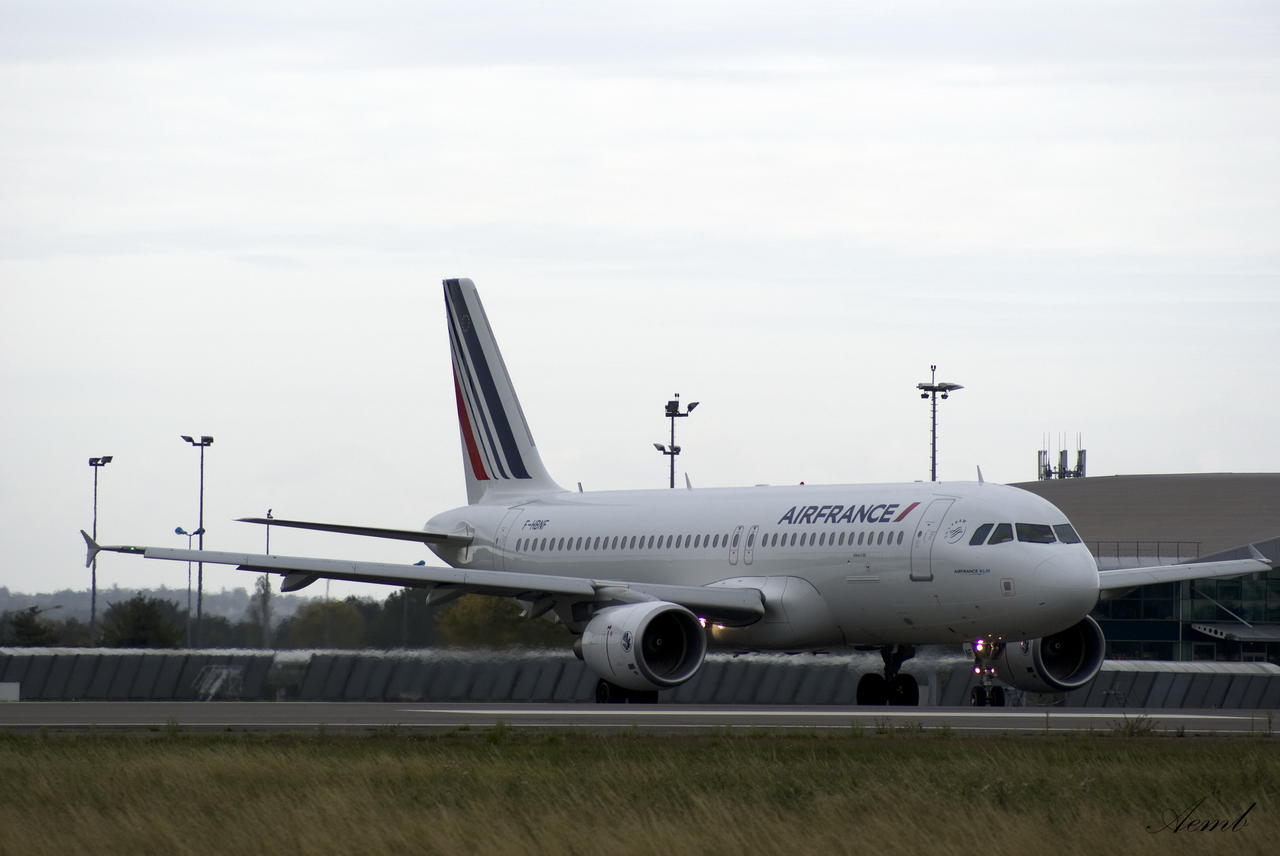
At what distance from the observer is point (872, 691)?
111ft

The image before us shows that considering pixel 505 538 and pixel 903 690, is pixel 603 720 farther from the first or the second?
pixel 505 538

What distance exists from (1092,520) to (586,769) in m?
71.0

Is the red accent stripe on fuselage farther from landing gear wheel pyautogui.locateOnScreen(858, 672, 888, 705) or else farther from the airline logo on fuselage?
landing gear wheel pyautogui.locateOnScreen(858, 672, 888, 705)

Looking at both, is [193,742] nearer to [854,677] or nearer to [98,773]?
[98,773]

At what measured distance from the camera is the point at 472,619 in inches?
1687

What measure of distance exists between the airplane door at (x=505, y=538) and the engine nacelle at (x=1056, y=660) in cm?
1173

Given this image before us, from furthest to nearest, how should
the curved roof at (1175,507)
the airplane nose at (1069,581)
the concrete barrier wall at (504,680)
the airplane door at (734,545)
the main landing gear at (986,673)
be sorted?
the curved roof at (1175,507)
the concrete barrier wall at (504,680)
the airplane door at (734,545)
the main landing gear at (986,673)
the airplane nose at (1069,581)

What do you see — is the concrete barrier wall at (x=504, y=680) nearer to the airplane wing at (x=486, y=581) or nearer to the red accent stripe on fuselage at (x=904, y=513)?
the airplane wing at (x=486, y=581)

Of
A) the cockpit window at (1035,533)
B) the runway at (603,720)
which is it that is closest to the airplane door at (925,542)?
the cockpit window at (1035,533)

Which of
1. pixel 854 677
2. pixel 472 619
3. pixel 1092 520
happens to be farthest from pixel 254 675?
pixel 1092 520

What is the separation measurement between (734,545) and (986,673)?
17.6 feet

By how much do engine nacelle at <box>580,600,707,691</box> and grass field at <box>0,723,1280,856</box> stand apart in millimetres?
11106

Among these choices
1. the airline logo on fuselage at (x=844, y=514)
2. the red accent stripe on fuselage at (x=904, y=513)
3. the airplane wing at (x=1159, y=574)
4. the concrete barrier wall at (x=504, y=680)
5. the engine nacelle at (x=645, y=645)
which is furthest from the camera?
the concrete barrier wall at (x=504, y=680)

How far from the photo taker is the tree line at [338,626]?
1412 inches
